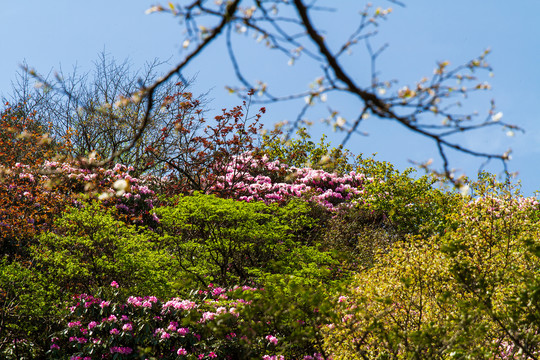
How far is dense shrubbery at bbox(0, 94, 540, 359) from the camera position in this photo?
4.28m

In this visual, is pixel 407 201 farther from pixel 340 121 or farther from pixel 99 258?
pixel 340 121

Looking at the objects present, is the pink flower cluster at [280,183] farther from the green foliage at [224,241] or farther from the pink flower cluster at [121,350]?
the pink flower cluster at [121,350]

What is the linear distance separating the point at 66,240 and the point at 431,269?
5.27 metres

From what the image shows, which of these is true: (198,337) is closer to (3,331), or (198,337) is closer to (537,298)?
(3,331)

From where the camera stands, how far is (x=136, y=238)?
7918mm

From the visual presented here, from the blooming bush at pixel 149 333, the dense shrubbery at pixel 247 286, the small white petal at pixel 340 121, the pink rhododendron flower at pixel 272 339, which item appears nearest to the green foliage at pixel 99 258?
the dense shrubbery at pixel 247 286

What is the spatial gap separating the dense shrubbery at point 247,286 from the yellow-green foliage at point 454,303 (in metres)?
0.03

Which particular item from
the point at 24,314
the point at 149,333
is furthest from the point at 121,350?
the point at 24,314

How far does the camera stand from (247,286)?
751 cm

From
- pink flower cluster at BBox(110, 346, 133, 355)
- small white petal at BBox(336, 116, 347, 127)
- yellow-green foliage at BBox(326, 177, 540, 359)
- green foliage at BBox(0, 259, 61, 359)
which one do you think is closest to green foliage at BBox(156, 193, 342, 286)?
yellow-green foliage at BBox(326, 177, 540, 359)

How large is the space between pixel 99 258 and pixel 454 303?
204 inches

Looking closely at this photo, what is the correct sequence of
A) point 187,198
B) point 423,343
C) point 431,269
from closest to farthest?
point 423,343 → point 431,269 → point 187,198

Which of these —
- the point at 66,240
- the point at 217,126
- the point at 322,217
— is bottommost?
the point at 66,240

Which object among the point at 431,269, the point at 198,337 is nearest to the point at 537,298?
the point at 431,269
